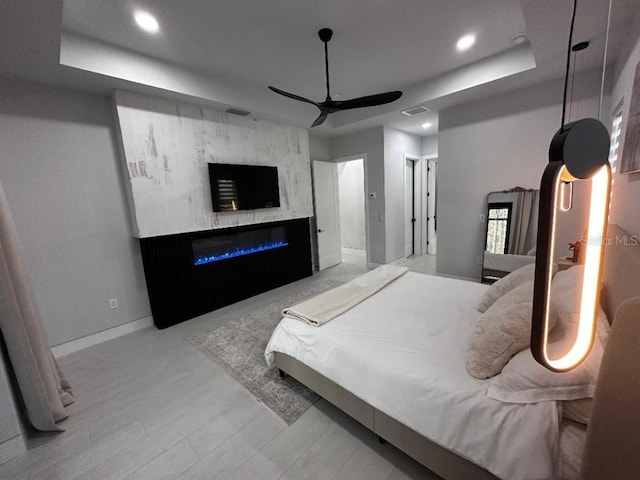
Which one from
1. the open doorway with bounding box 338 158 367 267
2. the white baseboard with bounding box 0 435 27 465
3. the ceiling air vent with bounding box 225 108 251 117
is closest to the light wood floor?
the white baseboard with bounding box 0 435 27 465

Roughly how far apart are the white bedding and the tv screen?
2234 mm

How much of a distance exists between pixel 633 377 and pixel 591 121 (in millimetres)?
812

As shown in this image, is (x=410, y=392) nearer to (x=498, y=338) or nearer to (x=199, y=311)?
(x=498, y=338)

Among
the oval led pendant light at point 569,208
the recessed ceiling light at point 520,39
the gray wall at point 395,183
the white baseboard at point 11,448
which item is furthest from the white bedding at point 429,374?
the gray wall at point 395,183

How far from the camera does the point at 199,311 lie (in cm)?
351

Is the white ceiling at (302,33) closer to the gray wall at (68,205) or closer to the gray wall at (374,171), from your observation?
the gray wall at (68,205)

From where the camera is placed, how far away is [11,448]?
1639mm

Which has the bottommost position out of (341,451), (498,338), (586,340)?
(341,451)

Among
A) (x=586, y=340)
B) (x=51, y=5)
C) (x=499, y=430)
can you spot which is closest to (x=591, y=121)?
(x=586, y=340)

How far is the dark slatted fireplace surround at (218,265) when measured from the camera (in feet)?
10.4

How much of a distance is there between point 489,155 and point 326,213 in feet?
9.55

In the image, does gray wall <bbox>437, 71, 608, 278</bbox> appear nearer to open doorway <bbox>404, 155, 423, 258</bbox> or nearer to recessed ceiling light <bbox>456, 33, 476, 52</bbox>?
recessed ceiling light <bbox>456, 33, 476, 52</bbox>

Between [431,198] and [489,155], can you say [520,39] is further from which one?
[431,198]

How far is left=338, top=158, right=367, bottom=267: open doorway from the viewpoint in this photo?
6.77 meters
